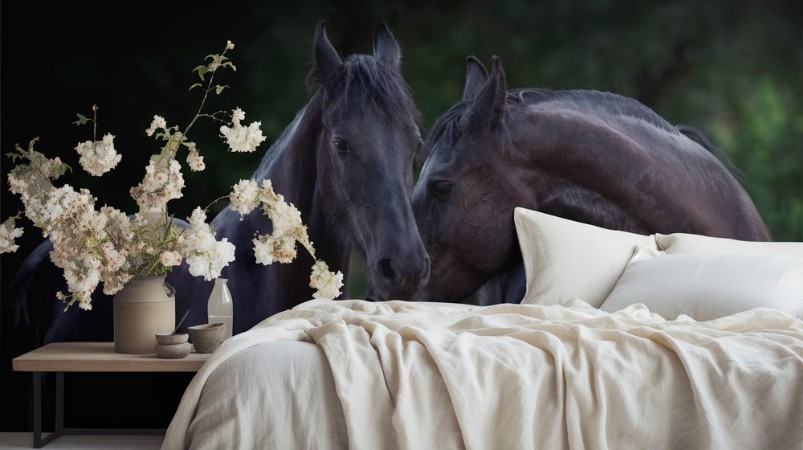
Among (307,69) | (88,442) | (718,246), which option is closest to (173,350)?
(88,442)

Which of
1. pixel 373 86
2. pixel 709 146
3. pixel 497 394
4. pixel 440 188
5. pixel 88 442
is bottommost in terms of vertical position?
pixel 88 442

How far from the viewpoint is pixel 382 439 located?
217 centimetres

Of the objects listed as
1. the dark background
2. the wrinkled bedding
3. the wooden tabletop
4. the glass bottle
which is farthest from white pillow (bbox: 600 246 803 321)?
the wooden tabletop

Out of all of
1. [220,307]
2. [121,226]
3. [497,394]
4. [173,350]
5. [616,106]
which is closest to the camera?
[497,394]

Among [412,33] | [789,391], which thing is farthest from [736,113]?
[789,391]

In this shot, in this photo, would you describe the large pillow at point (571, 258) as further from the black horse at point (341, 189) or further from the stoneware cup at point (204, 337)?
the stoneware cup at point (204, 337)

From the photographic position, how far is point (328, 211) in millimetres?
3957

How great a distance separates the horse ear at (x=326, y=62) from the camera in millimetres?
3977

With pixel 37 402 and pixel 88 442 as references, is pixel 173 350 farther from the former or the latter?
pixel 88 442

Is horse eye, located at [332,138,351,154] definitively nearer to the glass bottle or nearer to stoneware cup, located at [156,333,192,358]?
the glass bottle

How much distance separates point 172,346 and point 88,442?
1.12 m

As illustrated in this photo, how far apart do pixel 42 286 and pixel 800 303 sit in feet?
10.5

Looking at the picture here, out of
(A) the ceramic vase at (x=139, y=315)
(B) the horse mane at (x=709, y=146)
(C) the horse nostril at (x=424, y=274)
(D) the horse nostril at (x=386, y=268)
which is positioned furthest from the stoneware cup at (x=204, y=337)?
(B) the horse mane at (x=709, y=146)

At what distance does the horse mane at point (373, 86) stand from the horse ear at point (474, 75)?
281mm
